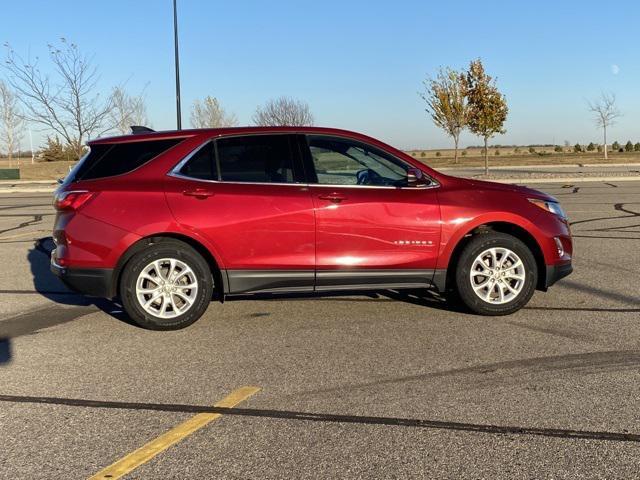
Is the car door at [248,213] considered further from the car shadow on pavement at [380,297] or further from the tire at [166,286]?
the car shadow on pavement at [380,297]

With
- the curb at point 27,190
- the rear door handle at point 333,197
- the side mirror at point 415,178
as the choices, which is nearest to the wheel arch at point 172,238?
the rear door handle at point 333,197

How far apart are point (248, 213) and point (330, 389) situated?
1.91 meters

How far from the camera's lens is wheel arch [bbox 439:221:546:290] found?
543cm

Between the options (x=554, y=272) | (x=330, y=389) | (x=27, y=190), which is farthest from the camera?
(x=27, y=190)

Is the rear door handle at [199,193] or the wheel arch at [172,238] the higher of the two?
the rear door handle at [199,193]

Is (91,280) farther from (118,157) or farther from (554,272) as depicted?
(554,272)

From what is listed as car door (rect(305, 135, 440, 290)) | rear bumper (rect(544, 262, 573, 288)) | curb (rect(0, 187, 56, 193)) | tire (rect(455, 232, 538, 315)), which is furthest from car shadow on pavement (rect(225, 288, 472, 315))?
curb (rect(0, 187, 56, 193))

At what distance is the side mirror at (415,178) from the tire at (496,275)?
73cm

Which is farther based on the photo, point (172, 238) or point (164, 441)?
point (172, 238)

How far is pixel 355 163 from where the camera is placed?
5.47m

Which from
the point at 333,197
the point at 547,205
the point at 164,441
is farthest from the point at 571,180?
the point at 164,441

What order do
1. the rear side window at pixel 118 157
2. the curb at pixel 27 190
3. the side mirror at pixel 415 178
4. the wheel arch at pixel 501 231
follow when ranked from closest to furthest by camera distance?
the rear side window at pixel 118 157 → the side mirror at pixel 415 178 → the wheel arch at pixel 501 231 → the curb at pixel 27 190

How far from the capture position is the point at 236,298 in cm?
620

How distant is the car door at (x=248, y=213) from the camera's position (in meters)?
5.06
